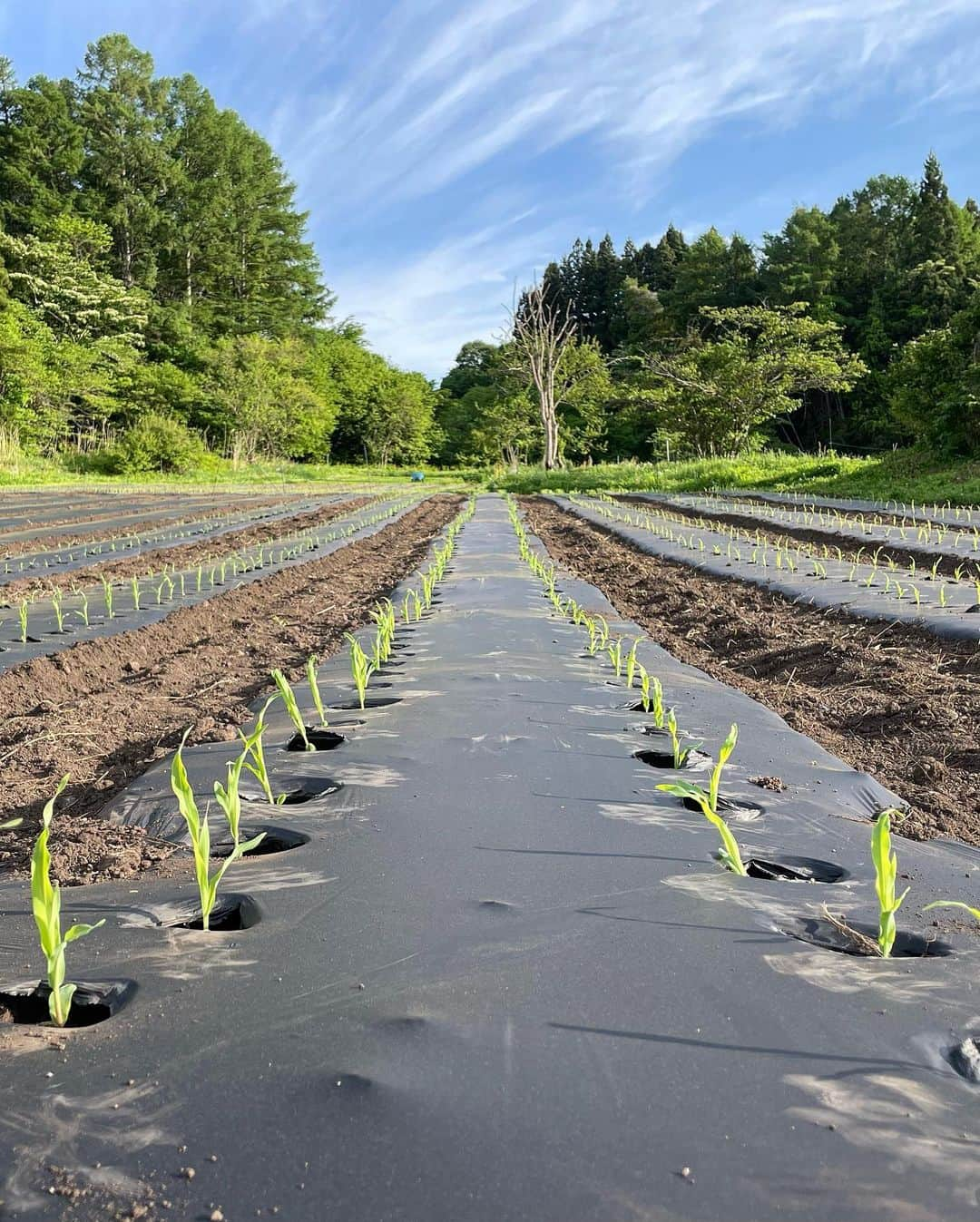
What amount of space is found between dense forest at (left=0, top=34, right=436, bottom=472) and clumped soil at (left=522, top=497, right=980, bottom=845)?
20184 mm

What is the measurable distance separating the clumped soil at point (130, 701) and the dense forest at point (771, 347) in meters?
14.7

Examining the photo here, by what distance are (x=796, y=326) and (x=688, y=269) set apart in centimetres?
1942

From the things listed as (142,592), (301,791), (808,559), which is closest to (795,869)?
(301,791)

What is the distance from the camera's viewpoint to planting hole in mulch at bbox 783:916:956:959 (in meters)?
1.16

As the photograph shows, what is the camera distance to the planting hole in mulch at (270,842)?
1.54m

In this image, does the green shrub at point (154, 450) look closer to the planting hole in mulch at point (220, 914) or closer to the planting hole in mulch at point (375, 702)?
the planting hole in mulch at point (375, 702)

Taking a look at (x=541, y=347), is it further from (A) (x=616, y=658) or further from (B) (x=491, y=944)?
(B) (x=491, y=944)

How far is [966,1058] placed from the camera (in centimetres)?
90

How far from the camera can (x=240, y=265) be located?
1348 inches

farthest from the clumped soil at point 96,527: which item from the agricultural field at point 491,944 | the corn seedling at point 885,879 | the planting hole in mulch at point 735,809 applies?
the corn seedling at point 885,879

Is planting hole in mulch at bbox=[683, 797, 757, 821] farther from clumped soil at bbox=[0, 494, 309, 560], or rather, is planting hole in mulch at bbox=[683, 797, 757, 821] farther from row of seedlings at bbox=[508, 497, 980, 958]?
clumped soil at bbox=[0, 494, 309, 560]

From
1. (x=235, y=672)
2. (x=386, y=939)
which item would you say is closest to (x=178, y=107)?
(x=235, y=672)

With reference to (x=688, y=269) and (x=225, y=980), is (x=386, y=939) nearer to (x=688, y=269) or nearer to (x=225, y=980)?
(x=225, y=980)

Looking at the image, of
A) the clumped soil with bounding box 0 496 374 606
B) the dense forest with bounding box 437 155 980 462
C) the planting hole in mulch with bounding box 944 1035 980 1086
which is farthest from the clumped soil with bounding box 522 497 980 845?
the dense forest with bounding box 437 155 980 462
